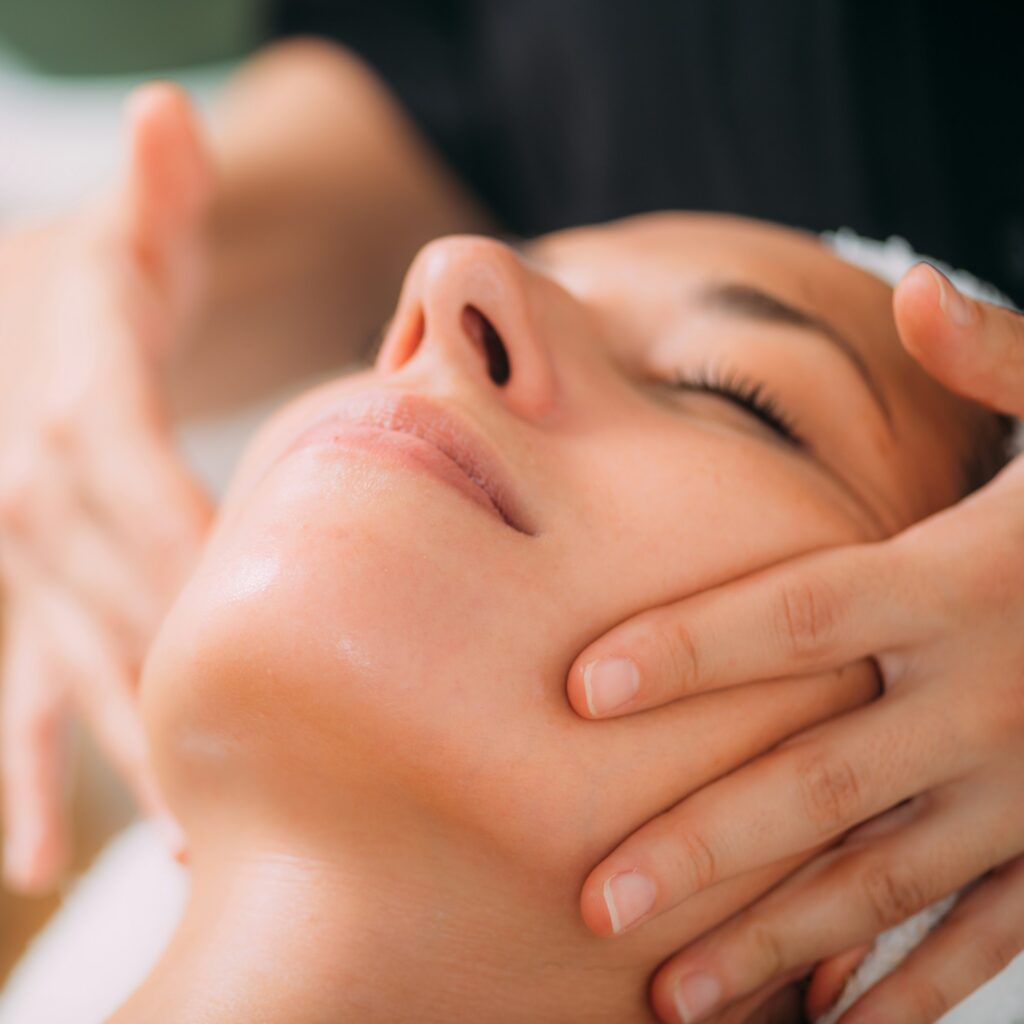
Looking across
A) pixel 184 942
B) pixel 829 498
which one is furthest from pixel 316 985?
pixel 829 498

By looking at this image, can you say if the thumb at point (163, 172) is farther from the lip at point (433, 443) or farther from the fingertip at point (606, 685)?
the fingertip at point (606, 685)

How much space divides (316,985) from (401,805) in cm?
12

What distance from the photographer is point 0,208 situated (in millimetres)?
2225

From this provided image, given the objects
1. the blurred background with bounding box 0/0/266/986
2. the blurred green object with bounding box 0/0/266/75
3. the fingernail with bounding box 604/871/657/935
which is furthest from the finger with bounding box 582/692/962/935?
the blurred green object with bounding box 0/0/266/75

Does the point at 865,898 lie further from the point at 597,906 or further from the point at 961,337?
the point at 961,337

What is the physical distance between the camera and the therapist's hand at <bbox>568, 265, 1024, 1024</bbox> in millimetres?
628

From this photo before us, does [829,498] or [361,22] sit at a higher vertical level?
[361,22]

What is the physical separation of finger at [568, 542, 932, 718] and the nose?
0.19 metres

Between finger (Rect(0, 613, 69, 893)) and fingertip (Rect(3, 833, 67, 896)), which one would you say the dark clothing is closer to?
finger (Rect(0, 613, 69, 893))

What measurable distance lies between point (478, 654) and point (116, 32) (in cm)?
216

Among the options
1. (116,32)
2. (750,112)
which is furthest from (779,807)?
(116,32)

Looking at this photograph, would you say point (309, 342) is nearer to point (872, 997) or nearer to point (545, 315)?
point (545, 315)

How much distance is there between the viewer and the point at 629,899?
60cm

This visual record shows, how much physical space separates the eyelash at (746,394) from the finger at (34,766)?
0.82 meters
